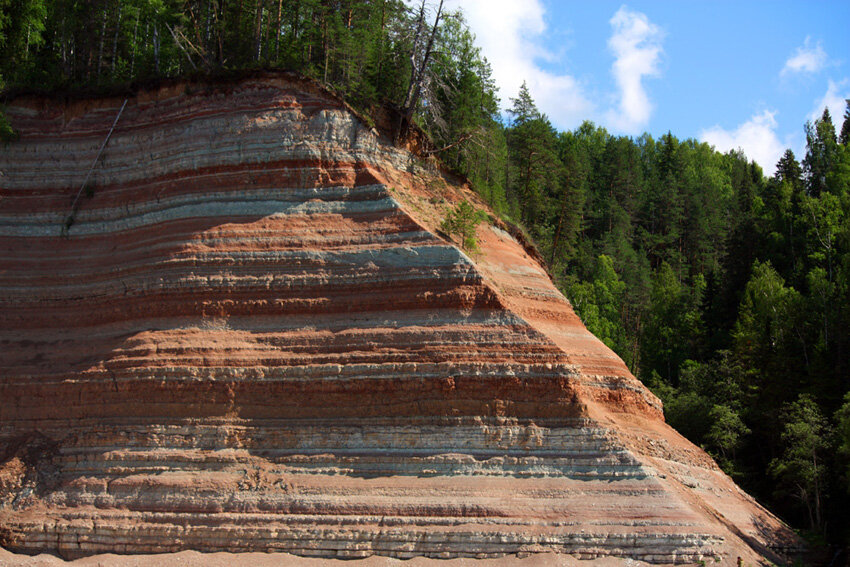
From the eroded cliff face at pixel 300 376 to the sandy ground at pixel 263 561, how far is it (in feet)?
0.77

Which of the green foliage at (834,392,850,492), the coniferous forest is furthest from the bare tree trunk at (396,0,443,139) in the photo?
the green foliage at (834,392,850,492)

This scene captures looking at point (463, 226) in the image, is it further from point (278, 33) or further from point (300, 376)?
point (278, 33)

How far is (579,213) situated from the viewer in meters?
41.7

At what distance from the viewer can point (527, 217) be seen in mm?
35938

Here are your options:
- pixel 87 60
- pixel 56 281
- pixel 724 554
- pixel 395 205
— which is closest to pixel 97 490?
pixel 56 281

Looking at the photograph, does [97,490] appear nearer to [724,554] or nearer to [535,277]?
[535,277]

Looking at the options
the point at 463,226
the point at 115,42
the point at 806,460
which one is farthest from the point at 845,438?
the point at 115,42

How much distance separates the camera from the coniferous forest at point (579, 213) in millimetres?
24109

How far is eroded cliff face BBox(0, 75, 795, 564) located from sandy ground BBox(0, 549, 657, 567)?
0.77ft

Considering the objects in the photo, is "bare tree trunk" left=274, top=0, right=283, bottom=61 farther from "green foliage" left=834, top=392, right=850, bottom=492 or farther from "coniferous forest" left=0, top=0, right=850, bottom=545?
"green foliage" left=834, top=392, right=850, bottom=492

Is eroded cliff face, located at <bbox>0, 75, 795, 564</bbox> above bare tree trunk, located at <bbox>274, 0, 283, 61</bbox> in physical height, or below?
below

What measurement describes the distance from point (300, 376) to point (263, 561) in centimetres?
435

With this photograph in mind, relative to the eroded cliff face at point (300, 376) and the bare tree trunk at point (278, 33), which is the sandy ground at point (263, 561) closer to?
the eroded cliff face at point (300, 376)

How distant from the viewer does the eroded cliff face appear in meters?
16.6
